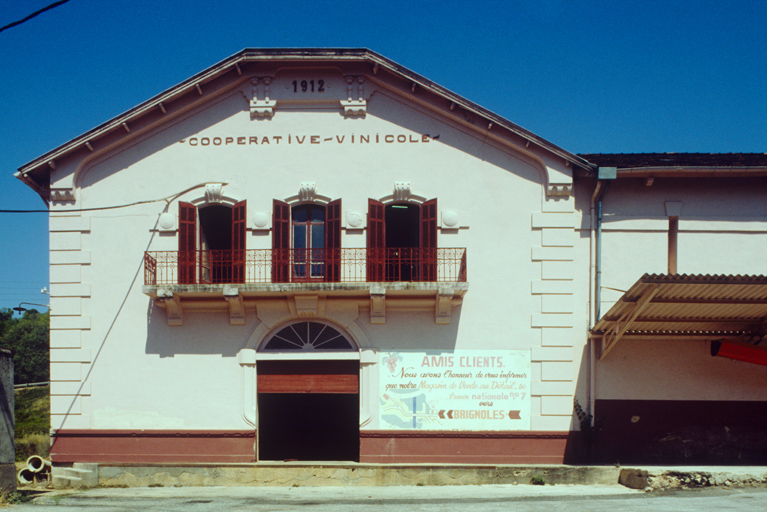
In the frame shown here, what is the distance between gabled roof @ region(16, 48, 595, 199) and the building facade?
0.05 m

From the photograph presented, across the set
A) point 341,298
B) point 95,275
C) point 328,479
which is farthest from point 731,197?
point 95,275

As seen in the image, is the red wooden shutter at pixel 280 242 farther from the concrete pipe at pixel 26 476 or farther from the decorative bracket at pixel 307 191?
the concrete pipe at pixel 26 476

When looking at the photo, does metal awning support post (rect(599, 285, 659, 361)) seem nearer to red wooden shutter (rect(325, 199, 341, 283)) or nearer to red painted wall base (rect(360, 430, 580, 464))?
red painted wall base (rect(360, 430, 580, 464))

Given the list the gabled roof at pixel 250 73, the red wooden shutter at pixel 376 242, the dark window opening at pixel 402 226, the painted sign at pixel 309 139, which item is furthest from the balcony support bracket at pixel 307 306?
the gabled roof at pixel 250 73

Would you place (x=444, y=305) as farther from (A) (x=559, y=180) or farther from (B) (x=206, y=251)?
(B) (x=206, y=251)

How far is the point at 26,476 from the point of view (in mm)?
17328

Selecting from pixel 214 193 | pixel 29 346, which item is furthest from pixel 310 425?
pixel 29 346

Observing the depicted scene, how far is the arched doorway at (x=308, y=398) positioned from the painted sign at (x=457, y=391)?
1052 mm

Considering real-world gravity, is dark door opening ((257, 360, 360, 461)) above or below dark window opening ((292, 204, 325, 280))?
below

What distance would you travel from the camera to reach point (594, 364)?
691 inches

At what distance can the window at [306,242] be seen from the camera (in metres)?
17.5

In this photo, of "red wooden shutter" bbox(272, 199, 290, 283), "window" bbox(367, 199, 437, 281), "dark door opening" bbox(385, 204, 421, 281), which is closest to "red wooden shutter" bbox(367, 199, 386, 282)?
"window" bbox(367, 199, 437, 281)

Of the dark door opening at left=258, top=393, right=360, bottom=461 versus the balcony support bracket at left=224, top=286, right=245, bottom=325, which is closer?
the balcony support bracket at left=224, top=286, right=245, bottom=325

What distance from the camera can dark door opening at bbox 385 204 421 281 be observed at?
697 inches
